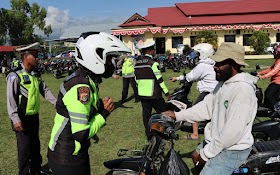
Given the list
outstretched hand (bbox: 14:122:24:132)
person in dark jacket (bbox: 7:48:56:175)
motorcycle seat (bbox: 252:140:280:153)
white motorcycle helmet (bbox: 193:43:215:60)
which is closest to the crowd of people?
motorcycle seat (bbox: 252:140:280:153)

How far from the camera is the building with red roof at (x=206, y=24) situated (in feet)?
122

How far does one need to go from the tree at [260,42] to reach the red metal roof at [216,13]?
3.92 meters

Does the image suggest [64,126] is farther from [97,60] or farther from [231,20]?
[231,20]

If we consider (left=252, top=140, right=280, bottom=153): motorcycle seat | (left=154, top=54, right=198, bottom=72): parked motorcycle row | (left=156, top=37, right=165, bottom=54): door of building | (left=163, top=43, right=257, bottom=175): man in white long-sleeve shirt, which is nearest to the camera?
(left=163, top=43, right=257, bottom=175): man in white long-sleeve shirt

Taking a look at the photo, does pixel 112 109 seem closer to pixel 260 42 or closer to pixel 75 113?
pixel 75 113

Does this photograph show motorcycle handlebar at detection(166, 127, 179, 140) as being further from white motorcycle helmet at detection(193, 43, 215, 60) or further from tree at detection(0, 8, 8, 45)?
tree at detection(0, 8, 8, 45)

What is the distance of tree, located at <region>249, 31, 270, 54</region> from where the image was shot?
33219 mm

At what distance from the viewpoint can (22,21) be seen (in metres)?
50.3

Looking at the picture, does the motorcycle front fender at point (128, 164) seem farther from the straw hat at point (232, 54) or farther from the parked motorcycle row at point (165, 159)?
the straw hat at point (232, 54)

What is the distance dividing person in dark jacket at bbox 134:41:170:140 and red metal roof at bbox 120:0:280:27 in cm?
3254

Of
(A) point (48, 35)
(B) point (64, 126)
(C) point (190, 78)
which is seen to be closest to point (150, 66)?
(C) point (190, 78)

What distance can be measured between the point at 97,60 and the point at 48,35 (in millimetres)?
56585

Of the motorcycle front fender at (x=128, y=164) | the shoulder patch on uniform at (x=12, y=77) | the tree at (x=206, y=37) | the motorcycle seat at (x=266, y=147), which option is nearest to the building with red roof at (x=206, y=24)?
the tree at (x=206, y=37)

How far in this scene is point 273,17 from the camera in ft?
125
